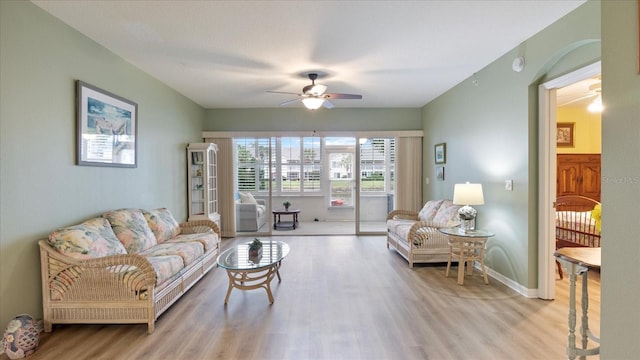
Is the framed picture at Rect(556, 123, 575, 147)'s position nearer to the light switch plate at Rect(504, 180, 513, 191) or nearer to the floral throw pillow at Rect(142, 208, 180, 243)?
the light switch plate at Rect(504, 180, 513, 191)

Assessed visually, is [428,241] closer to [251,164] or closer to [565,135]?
[565,135]

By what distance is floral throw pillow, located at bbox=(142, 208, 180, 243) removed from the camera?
3784mm

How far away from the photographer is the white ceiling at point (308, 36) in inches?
99.3

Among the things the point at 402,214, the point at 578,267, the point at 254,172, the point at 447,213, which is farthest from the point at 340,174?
the point at 578,267

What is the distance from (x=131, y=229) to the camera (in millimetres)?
3303

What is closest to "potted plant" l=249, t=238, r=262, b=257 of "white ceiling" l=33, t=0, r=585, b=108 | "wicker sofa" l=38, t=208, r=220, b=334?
"wicker sofa" l=38, t=208, r=220, b=334

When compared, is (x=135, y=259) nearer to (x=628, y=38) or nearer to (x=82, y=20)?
(x=82, y=20)

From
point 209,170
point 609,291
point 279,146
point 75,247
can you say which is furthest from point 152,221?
point 279,146

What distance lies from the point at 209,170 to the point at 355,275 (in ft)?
11.2

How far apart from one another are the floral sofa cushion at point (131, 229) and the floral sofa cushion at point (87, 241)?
0.59ft

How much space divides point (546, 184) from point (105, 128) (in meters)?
4.76

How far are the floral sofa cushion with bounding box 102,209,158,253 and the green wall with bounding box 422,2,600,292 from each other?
4.19m

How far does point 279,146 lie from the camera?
8.29m

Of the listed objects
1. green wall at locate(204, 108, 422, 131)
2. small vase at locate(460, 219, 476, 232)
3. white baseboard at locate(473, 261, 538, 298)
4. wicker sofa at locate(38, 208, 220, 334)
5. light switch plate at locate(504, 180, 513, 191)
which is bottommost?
white baseboard at locate(473, 261, 538, 298)
